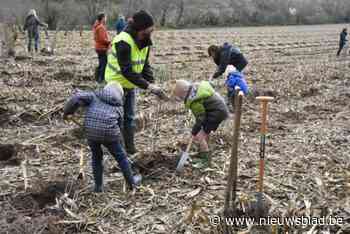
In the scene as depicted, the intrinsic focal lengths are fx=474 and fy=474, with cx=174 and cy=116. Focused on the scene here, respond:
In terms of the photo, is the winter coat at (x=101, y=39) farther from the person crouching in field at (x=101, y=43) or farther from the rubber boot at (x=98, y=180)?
the rubber boot at (x=98, y=180)

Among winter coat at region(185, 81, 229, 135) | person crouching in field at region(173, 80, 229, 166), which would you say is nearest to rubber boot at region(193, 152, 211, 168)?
person crouching in field at region(173, 80, 229, 166)

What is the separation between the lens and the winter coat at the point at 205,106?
5.62m

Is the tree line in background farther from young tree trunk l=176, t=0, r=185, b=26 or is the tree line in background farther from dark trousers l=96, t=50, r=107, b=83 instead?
dark trousers l=96, t=50, r=107, b=83

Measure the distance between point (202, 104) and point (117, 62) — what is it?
1.13m

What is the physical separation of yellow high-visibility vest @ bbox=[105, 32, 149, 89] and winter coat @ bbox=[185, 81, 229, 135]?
0.71 metres

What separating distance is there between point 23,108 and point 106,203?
13.0 feet

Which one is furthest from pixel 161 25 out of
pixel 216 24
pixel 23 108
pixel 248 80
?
pixel 23 108

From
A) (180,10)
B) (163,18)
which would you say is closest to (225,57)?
(163,18)

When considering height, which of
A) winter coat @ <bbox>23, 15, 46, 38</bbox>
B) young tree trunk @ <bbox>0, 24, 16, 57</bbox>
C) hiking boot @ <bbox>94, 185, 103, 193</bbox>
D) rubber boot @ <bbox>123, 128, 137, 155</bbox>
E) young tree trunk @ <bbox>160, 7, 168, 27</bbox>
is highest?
young tree trunk @ <bbox>160, 7, 168, 27</bbox>

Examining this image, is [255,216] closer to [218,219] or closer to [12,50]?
[218,219]

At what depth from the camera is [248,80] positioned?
39.4 ft

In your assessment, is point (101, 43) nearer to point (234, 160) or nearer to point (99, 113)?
point (99, 113)

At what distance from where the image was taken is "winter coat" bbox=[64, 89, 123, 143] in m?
4.62

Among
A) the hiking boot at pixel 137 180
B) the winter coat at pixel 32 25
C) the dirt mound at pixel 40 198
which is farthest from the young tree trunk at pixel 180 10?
the dirt mound at pixel 40 198
